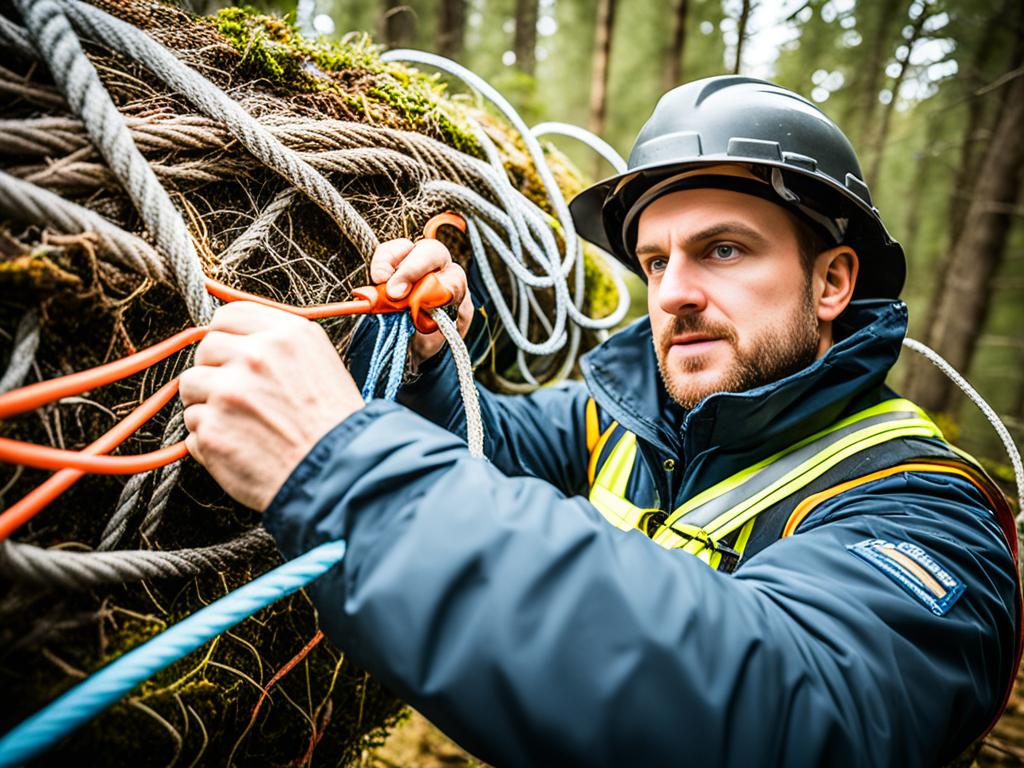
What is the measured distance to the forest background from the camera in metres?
6.34

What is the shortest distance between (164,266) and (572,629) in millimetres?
1002

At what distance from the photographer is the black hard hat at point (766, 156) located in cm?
178

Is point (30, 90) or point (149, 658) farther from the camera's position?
point (30, 90)

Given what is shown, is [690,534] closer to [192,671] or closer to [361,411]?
[361,411]

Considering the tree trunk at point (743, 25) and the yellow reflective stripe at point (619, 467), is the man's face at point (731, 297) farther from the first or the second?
the tree trunk at point (743, 25)

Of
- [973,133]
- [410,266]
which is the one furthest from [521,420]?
[973,133]

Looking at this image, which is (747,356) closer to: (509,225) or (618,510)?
(618,510)

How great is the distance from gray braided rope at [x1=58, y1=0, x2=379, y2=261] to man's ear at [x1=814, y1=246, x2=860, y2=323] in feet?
5.14

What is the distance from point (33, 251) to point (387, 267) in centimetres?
70

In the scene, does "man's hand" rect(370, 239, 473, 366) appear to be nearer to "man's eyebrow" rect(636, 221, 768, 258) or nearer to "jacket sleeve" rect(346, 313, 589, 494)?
"jacket sleeve" rect(346, 313, 589, 494)

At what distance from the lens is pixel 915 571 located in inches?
45.7

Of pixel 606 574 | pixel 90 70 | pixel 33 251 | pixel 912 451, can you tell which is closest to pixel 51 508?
pixel 33 251

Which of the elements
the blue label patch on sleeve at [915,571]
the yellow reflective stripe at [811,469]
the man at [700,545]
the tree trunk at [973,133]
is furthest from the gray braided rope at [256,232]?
the tree trunk at [973,133]

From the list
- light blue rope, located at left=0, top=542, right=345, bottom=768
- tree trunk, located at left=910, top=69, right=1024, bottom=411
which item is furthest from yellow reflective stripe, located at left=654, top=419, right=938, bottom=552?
tree trunk, located at left=910, top=69, right=1024, bottom=411
